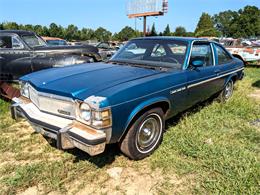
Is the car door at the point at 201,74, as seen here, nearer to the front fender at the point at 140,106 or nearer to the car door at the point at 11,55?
the front fender at the point at 140,106

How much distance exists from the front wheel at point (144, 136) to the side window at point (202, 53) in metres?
1.29

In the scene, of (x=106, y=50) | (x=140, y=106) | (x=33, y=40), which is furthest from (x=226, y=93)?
(x=106, y=50)

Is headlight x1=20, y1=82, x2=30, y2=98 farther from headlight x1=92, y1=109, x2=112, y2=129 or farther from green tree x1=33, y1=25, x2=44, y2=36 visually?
green tree x1=33, y1=25, x2=44, y2=36

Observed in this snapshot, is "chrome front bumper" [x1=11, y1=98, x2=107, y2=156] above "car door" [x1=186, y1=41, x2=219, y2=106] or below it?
below

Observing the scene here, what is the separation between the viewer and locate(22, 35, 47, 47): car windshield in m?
7.41

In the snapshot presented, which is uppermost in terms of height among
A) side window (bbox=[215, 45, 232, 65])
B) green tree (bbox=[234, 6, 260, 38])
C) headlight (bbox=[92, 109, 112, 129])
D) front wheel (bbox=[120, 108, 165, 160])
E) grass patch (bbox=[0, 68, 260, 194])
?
green tree (bbox=[234, 6, 260, 38])

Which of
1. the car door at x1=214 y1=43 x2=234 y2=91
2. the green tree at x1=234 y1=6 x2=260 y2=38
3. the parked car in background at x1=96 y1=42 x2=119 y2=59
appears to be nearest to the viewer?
the car door at x1=214 y1=43 x2=234 y2=91

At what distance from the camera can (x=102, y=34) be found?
8038 cm

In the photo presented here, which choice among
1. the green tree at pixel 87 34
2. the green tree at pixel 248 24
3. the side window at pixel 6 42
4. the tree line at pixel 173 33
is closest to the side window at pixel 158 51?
the side window at pixel 6 42

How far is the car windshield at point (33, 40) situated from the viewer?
24.3 feet

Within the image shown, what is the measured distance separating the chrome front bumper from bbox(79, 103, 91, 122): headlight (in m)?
0.09

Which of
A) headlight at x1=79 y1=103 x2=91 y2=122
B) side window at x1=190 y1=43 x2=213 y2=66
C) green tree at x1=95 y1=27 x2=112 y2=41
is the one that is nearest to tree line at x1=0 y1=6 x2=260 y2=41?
green tree at x1=95 y1=27 x2=112 y2=41

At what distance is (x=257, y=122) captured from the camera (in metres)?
4.48

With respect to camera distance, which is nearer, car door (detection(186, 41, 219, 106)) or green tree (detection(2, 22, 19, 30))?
car door (detection(186, 41, 219, 106))
